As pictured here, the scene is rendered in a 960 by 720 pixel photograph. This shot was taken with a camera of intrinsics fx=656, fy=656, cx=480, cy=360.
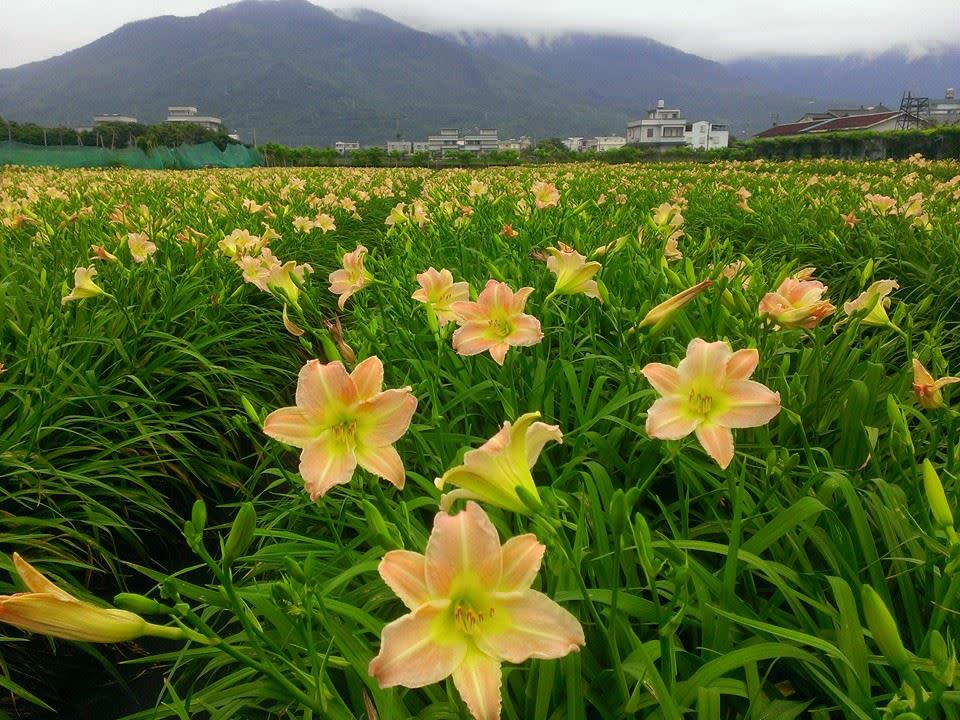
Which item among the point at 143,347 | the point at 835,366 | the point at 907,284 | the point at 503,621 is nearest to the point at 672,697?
the point at 503,621

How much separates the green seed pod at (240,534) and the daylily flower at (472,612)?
241 millimetres

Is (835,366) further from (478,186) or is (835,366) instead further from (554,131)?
(554,131)

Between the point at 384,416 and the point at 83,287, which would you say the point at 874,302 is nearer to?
the point at 384,416

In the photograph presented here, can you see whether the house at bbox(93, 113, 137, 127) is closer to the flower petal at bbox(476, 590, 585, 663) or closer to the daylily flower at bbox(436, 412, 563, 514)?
the daylily flower at bbox(436, 412, 563, 514)

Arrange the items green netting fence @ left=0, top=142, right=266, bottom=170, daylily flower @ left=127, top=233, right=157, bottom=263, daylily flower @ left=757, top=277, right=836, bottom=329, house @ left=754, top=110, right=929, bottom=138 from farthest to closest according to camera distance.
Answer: house @ left=754, top=110, right=929, bottom=138 < green netting fence @ left=0, top=142, right=266, bottom=170 < daylily flower @ left=127, top=233, right=157, bottom=263 < daylily flower @ left=757, top=277, right=836, bottom=329

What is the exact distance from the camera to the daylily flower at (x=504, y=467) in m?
0.79

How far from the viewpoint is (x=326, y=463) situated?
0.93 meters

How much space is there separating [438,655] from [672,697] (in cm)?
41

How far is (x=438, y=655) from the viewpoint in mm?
673

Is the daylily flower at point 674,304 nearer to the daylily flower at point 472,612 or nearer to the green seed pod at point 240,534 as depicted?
the daylily flower at point 472,612

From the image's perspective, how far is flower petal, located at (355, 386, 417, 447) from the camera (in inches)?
36.0

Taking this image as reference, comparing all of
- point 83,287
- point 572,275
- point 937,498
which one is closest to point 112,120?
point 83,287

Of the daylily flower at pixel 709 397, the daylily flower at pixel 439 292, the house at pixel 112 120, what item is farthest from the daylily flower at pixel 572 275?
the house at pixel 112 120

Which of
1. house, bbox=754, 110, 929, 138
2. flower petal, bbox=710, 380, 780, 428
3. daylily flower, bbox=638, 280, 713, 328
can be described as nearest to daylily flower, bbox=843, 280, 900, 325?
daylily flower, bbox=638, 280, 713, 328
